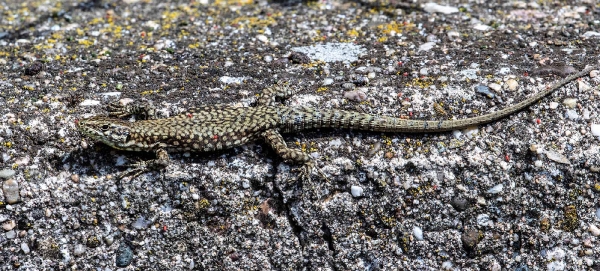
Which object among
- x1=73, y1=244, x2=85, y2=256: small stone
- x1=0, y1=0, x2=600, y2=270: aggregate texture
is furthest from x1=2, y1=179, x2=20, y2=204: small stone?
x1=73, y1=244, x2=85, y2=256: small stone

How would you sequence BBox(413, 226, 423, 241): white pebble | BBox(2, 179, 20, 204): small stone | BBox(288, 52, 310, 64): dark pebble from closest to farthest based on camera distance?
BBox(2, 179, 20, 204): small stone < BBox(413, 226, 423, 241): white pebble < BBox(288, 52, 310, 64): dark pebble

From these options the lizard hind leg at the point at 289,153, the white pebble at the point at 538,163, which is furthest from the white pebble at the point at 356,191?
the white pebble at the point at 538,163

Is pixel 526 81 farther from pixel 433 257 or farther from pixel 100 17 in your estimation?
pixel 100 17

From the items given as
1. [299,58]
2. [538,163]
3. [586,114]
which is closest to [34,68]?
[299,58]

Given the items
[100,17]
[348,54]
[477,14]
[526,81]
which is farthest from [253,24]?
[526,81]

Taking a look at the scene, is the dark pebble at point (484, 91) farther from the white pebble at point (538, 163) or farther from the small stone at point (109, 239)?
the small stone at point (109, 239)

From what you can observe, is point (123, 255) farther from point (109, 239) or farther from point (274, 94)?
point (274, 94)

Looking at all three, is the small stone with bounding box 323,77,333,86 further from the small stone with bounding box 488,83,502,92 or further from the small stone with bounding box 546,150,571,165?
the small stone with bounding box 546,150,571,165
